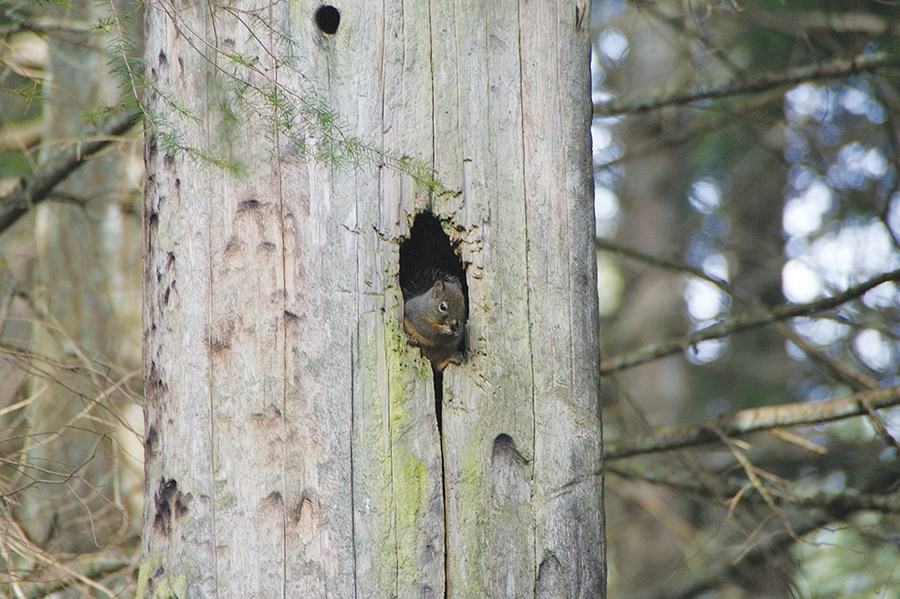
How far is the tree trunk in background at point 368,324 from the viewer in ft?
7.18

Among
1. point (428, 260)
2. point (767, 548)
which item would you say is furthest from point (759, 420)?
point (428, 260)

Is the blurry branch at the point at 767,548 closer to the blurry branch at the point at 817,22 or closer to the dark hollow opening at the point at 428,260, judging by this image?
the dark hollow opening at the point at 428,260

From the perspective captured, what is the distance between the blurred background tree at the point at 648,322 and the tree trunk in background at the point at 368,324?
0.38 meters

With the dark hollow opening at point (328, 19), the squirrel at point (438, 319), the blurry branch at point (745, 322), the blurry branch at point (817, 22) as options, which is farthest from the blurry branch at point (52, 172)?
the blurry branch at point (817, 22)

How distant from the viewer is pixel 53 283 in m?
4.54

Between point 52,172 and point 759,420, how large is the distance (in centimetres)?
285

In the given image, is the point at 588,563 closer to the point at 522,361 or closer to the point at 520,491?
the point at 520,491

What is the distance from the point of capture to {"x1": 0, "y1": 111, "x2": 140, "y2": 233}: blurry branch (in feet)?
12.0

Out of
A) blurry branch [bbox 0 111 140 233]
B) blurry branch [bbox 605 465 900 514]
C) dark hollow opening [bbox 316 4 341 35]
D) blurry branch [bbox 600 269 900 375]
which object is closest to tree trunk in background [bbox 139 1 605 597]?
dark hollow opening [bbox 316 4 341 35]

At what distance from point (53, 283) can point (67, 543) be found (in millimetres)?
1277

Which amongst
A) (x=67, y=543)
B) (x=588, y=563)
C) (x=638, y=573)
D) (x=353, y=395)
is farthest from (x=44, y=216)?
(x=638, y=573)

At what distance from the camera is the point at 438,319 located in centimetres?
289

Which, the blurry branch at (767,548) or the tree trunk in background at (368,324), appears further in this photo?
the blurry branch at (767,548)

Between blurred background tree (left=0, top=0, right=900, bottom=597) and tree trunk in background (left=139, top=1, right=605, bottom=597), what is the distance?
15.1 inches
